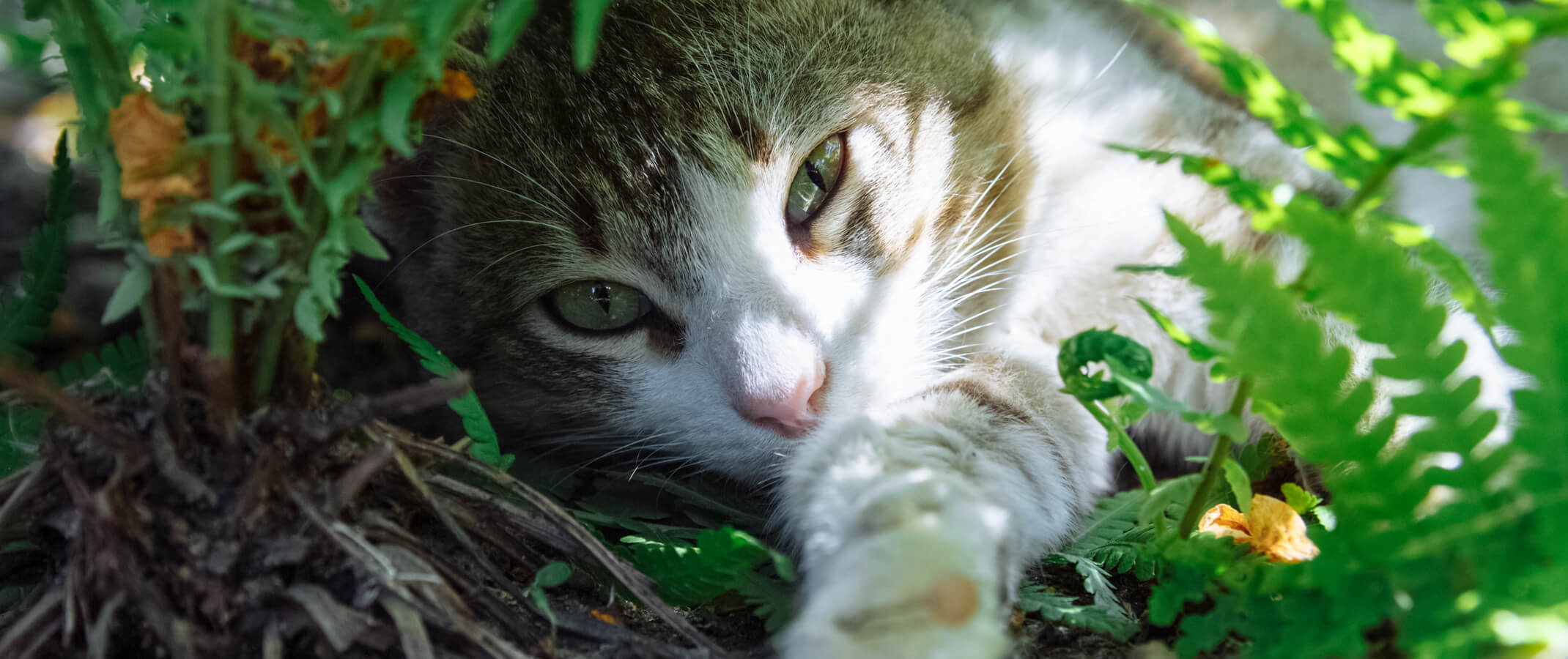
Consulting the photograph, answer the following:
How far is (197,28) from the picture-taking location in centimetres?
82

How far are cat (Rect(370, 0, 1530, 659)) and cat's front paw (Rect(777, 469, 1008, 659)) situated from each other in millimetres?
189

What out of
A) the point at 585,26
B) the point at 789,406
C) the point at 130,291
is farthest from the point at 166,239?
the point at 789,406

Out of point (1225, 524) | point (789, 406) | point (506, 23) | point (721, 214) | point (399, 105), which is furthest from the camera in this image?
point (721, 214)

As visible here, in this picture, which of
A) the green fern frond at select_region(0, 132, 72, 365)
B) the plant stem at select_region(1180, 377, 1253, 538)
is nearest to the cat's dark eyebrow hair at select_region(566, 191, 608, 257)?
the green fern frond at select_region(0, 132, 72, 365)

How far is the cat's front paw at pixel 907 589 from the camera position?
0.98 metres

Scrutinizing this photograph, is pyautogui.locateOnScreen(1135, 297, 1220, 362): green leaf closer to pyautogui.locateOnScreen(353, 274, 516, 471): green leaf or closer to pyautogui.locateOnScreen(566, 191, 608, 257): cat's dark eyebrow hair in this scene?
pyautogui.locateOnScreen(353, 274, 516, 471): green leaf

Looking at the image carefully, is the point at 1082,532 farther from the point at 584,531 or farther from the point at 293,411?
the point at 293,411

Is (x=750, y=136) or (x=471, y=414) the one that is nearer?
(x=471, y=414)

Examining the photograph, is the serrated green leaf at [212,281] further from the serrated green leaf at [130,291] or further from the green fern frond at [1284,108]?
the green fern frond at [1284,108]

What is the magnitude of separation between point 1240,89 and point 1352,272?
27cm

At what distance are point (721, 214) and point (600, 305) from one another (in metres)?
0.35

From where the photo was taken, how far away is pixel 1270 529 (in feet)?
4.16

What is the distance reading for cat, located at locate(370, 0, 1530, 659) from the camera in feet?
5.32

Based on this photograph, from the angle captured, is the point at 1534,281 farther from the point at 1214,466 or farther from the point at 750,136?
the point at 750,136
